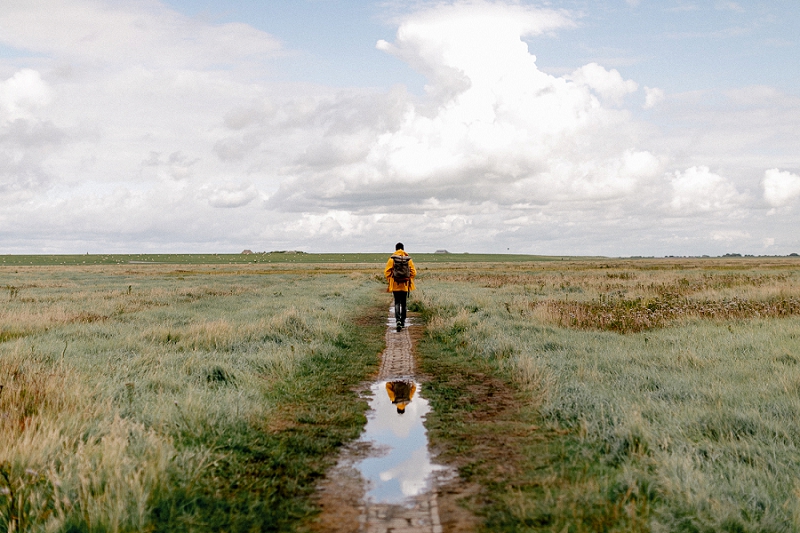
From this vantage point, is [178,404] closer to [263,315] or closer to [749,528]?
[749,528]

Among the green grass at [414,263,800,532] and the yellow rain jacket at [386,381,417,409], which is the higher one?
the green grass at [414,263,800,532]

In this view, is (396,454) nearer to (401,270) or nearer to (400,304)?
(401,270)

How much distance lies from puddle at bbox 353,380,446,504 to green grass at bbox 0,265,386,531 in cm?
38

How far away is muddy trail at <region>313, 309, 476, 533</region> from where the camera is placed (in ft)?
14.8

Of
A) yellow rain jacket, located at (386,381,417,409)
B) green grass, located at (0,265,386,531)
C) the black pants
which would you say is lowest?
yellow rain jacket, located at (386,381,417,409)

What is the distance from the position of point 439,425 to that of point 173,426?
3.36 metres

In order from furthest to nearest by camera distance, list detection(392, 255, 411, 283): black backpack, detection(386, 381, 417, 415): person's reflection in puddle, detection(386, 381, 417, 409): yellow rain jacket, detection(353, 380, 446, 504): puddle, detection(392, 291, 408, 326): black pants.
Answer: detection(392, 291, 408, 326): black pants, detection(392, 255, 411, 283): black backpack, detection(386, 381, 417, 409): yellow rain jacket, detection(386, 381, 417, 415): person's reflection in puddle, detection(353, 380, 446, 504): puddle

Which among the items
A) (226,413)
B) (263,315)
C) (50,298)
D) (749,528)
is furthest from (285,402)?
(50,298)

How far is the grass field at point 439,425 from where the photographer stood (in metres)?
4.50

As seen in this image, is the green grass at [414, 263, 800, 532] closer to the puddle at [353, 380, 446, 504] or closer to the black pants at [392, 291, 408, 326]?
the puddle at [353, 380, 446, 504]

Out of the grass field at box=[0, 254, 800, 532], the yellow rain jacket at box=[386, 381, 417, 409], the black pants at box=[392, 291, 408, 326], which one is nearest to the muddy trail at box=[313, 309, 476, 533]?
the grass field at box=[0, 254, 800, 532]

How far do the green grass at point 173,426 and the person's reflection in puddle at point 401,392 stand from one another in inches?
26.1

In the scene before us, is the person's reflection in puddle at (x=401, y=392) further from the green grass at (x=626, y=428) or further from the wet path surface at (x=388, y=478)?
the green grass at (x=626, y=428)

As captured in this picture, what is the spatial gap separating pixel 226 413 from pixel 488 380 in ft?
16.7
